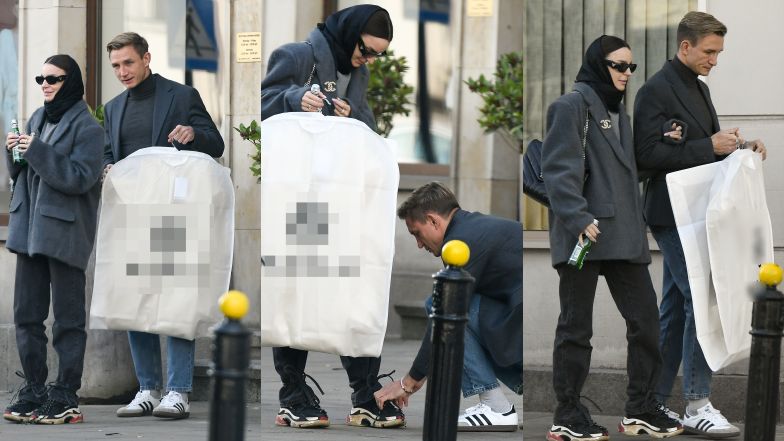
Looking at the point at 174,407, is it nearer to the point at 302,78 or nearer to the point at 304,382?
the point at 304,382

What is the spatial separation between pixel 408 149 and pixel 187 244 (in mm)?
1191

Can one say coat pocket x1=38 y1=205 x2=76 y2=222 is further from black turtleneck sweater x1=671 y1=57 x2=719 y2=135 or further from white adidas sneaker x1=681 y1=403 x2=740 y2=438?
white adidas sneaker x1=681 y1=403 x2=740 y2=438

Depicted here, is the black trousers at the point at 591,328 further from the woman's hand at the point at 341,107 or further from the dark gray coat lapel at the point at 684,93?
the woman's hand at the point at 341,107

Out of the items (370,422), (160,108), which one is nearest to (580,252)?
(370,422)

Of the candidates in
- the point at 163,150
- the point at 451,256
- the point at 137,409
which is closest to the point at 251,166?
the point at 163,150

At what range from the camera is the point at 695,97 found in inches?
278

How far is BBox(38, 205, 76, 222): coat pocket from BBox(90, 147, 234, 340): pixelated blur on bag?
1.27 feet

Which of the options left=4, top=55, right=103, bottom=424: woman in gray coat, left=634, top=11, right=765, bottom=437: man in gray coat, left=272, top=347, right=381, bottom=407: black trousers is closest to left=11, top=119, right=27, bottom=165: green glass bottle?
left=4, top=55, right=103, bottom=424: woman in gray coat

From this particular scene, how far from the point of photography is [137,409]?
21.5 ft

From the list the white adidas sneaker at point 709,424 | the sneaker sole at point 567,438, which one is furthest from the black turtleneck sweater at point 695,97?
the sneaker sole at point 567,438

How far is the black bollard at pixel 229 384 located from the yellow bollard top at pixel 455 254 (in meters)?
1.16

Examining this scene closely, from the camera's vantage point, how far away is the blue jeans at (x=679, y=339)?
7020 millimetres

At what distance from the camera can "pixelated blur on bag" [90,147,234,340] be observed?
5.95 metres

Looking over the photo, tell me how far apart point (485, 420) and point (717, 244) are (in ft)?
6.04
